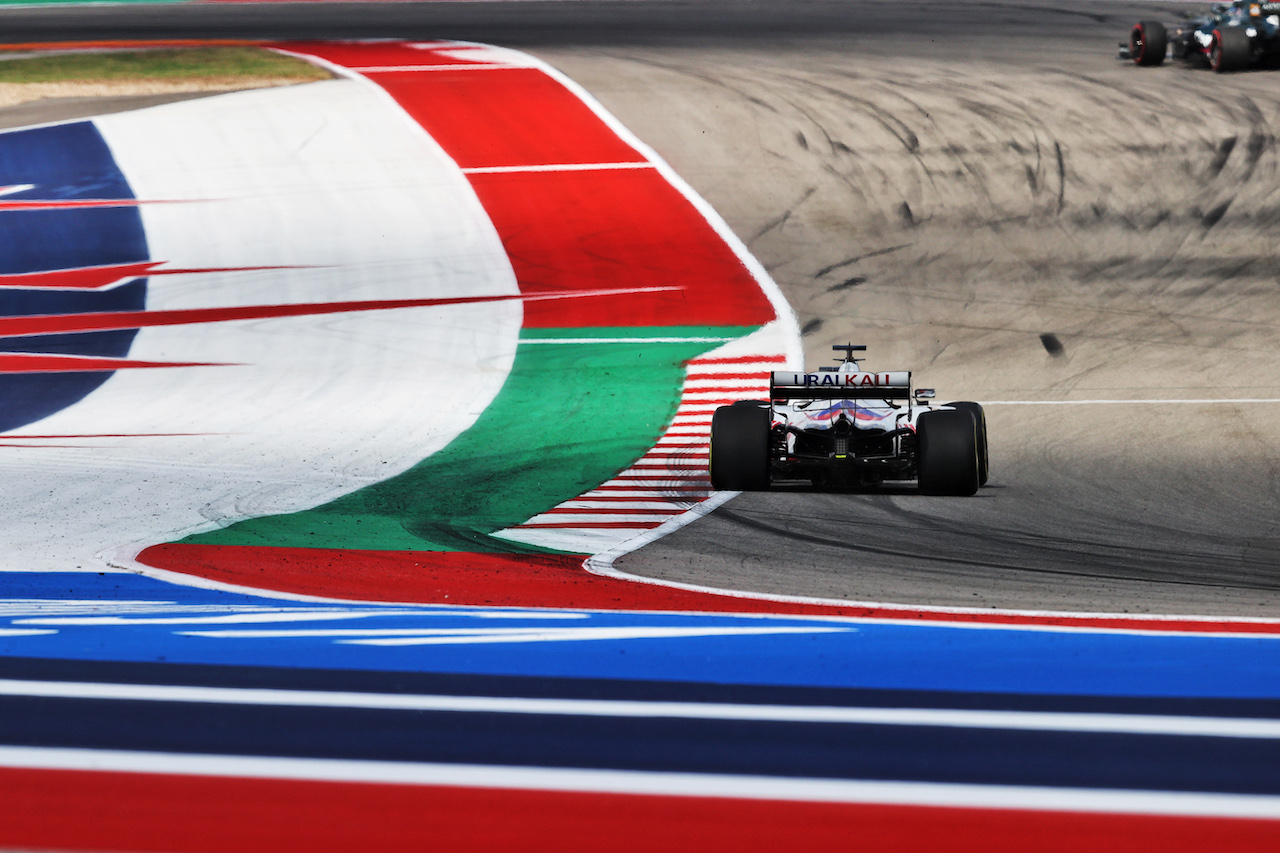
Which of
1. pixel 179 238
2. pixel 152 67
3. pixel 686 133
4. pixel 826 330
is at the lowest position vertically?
pixel 826 330

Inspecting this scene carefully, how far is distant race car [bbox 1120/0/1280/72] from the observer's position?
27.1m

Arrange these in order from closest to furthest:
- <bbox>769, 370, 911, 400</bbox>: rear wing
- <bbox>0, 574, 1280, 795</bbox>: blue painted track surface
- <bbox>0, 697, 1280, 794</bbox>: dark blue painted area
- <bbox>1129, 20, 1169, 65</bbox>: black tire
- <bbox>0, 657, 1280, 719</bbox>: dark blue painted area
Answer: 1. <bbox>0, 697, 1280, 794</bbox>: dark blue painted area
2. <bbox>0, 574, 1280, 795</bbox>: blue painted track surface
3. <bbox>0, 657, 1280, 719</bbox>: dark blue painted area
4. <bbox>769, 370, 911, 400</bbox>: rear wing
5. <bbox>1129, 20, 1169, 65</bbox>: black tire

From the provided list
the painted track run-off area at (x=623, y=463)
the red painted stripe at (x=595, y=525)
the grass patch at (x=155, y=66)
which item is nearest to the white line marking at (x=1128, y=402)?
the painted track run-off area at (x=623, y=463)

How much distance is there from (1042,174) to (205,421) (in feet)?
47.8

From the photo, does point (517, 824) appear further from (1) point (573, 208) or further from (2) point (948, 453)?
(1) point (573, 208)

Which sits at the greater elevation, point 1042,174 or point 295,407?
point 1042,174

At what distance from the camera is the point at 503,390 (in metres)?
18.2

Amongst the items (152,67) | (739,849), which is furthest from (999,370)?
(152,67)

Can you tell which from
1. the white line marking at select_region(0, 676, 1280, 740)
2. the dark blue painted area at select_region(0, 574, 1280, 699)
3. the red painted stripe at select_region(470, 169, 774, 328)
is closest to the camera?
the white line marking at select_region(0, 676, 1280, 740)

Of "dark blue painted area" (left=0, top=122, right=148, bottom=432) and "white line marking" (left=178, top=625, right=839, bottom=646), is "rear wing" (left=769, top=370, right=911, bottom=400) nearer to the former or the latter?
"white line marking" (left=178, top=625, right=839, bottom=646)

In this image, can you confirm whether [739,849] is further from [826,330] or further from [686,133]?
[686,133]

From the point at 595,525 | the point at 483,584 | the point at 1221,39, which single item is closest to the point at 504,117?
the point at 1221,39

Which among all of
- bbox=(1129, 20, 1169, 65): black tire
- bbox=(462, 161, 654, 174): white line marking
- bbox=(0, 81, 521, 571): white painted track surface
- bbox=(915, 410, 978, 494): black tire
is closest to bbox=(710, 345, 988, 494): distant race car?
bbox=(915, 410, 978, 494): black tire

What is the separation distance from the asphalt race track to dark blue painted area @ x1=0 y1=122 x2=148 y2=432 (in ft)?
26.9
